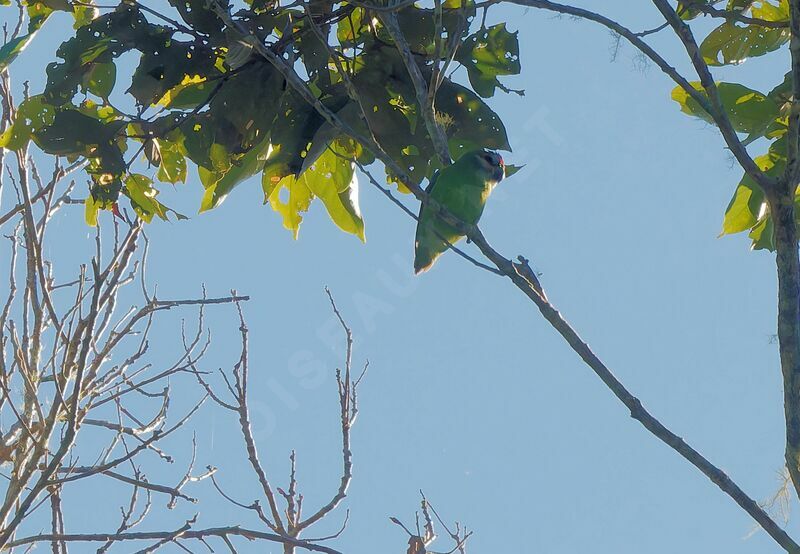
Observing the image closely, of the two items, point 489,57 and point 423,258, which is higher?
point 423,258

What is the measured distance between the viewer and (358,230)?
3.28m

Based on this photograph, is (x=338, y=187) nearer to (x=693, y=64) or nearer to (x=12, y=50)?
(x=12, y=50)

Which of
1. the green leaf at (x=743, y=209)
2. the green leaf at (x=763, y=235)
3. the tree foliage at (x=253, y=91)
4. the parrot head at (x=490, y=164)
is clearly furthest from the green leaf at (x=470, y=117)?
the parrot head at (x=490, y=164)

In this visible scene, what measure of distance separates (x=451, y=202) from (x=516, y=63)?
164cm

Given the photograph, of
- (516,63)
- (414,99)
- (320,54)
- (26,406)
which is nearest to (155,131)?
Result: (320,54)

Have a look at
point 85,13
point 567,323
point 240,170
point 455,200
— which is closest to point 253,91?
point 240,170

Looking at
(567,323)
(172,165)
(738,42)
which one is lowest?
(567,323)

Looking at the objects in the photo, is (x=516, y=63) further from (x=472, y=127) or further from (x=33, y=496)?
(x=33, y=496)

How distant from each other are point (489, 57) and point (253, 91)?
2.50 feet

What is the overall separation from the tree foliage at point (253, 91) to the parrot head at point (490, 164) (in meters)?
1.60

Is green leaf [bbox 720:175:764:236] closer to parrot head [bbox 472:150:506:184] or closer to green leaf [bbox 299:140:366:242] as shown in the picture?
green leaf [bbox 299:140:366:242]

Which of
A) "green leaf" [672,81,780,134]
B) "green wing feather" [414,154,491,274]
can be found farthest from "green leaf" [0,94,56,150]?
"green leaf" [672,81,780,134]

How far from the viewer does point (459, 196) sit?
4.59 metres

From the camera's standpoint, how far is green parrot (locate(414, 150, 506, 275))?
14.8 ft
